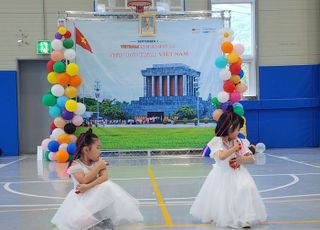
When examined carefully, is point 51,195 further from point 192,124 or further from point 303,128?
point 303,128

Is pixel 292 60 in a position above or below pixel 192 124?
above

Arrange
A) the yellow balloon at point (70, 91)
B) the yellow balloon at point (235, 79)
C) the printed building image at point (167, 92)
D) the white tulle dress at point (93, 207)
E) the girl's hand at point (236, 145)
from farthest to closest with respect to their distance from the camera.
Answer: the printed building image at point (167, 92) → the yellow balloon at point (235, 79) → the yellow balloon at point (70, 91) → the girl's hand at point (236, 145) → the white tulle dress at point (93, 207)

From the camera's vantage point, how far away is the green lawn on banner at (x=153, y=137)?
1252 centimetres

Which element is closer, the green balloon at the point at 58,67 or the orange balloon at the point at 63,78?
the green balloon at the point at 58,67

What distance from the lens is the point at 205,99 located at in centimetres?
1277

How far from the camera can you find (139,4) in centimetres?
1245

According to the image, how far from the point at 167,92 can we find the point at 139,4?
2498 mm

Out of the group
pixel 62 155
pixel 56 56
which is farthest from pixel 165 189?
pixel 56 56

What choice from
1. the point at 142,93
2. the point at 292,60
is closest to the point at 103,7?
the point at 142,93

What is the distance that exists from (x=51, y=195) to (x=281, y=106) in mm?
9565

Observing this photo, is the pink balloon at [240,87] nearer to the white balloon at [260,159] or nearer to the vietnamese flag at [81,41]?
the white balloon at [260,159]

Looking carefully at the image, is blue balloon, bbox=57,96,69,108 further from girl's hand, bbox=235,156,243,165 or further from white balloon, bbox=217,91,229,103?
girl's hand, bbox=235,156,243,165

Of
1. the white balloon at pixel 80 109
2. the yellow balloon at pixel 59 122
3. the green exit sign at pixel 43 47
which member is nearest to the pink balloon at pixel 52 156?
the yellow balloon at pixel 59 122

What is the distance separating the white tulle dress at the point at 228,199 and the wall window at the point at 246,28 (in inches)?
410
